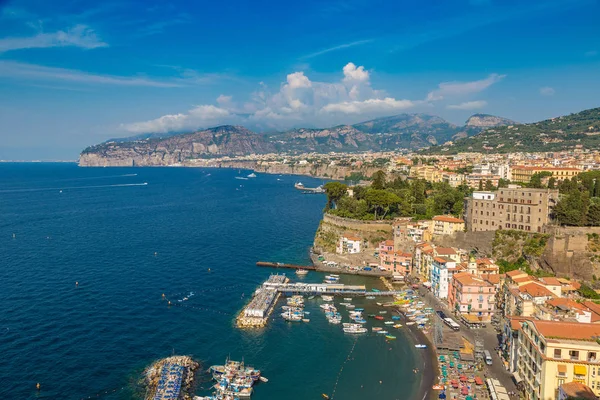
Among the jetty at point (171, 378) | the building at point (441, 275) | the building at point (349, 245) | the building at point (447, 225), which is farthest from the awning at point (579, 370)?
the building at point (349, 245)

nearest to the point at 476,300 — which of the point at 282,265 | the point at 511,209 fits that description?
the point at 511,209

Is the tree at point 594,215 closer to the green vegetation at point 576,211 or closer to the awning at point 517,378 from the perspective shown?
the green vegetation at point 576,211

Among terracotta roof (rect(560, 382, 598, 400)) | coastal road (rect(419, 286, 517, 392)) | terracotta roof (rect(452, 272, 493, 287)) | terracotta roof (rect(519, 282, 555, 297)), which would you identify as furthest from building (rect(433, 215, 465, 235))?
terracotta roof (rect(560, 382, 598, 400))

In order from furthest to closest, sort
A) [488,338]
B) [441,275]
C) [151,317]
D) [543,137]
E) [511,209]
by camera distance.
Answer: [543,137]
[511,209]
[441,275]
[151,317]
[488,338]

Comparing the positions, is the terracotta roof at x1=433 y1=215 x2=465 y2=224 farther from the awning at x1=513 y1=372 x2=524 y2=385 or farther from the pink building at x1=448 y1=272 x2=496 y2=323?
the awning at x1=513 y1=372 x2=524 y2=385

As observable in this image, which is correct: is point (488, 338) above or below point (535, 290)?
below

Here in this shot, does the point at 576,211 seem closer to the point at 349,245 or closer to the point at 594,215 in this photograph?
the point at 594,215

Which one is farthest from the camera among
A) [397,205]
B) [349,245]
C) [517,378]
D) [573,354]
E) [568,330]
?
[397,205]
